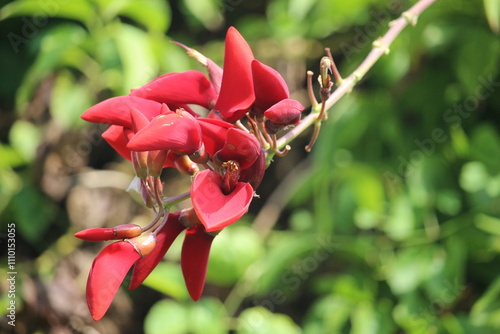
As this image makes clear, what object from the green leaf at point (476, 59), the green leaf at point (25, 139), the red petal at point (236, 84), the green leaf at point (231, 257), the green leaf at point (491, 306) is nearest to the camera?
the red petal at point (236, 84)

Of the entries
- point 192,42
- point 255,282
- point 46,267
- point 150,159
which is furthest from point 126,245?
A: point 192,42

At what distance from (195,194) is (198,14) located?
3.44 ft

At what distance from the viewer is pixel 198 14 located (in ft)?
4.85

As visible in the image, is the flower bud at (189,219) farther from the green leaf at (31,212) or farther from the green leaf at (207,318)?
the green leaf at (31,212)

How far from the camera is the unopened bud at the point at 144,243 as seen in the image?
0.54m

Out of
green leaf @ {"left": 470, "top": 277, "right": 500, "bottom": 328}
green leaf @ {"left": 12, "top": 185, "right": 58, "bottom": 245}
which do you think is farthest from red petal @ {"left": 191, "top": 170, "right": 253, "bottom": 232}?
green leaf @ {"left": 12, "top": 185, "right": 58, "bottom": 245}

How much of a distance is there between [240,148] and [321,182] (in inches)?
33.0

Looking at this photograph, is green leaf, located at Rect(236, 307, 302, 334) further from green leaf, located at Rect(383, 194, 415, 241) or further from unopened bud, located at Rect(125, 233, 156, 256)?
unopened bud, located at Rect(125, 233, 156, 256)

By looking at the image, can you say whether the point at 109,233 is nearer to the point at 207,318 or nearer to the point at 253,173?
the point at 253,173

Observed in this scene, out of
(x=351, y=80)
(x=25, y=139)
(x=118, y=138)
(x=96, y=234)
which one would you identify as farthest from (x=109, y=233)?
(x=25, y=139)

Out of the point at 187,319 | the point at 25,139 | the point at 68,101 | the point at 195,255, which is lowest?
the point at 187,319

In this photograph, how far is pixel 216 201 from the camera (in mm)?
506

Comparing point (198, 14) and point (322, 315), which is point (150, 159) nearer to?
point (322, 315)

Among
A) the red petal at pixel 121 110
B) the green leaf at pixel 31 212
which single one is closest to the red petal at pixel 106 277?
the red petal at pixel 121 110
